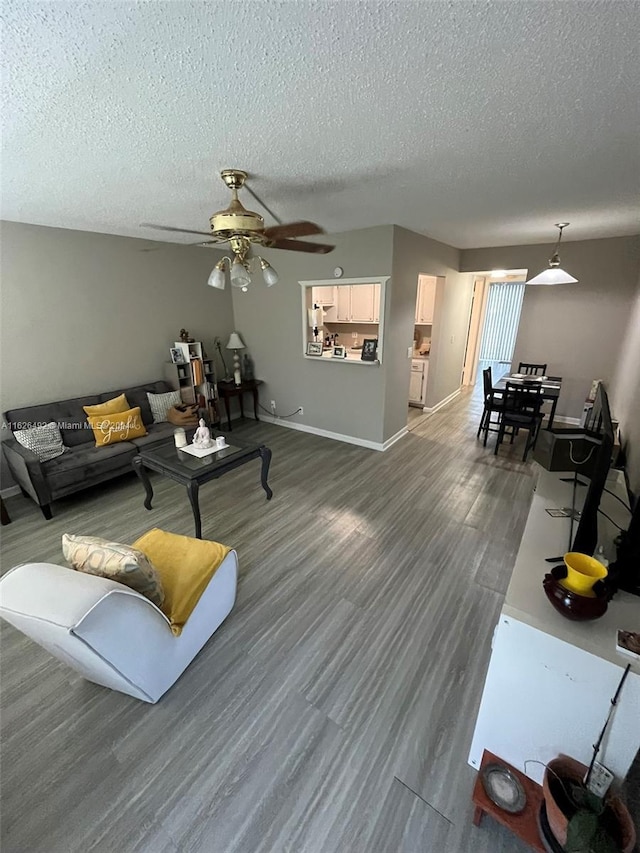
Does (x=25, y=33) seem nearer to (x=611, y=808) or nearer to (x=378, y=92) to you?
(x=378, y=92)

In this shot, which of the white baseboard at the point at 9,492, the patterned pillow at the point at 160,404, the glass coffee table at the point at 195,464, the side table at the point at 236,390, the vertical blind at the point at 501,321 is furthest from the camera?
the vertical blind at the point at 501,321

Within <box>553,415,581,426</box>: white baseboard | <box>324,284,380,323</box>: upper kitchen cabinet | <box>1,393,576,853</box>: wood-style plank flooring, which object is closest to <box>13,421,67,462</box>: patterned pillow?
<box>1,393,576,853</box>: wood-style plank flooring

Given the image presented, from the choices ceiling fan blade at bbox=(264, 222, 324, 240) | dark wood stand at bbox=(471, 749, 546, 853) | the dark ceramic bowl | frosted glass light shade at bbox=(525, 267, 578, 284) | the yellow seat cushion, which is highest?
ceiling fan blade at bbox=(264, 222, 324, 240)

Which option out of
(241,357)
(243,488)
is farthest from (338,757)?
(241,357)

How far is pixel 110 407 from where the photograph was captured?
3.68 metres

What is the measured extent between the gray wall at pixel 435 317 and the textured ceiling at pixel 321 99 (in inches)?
58.5

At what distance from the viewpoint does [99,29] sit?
39.0 inches

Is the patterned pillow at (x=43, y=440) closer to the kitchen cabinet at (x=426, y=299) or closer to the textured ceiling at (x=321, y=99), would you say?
the textured ceiling at (x=321, y=99)

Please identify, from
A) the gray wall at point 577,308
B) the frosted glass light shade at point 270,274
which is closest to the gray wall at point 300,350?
the frosted glass light shade at point 270,274

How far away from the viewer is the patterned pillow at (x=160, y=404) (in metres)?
4.11

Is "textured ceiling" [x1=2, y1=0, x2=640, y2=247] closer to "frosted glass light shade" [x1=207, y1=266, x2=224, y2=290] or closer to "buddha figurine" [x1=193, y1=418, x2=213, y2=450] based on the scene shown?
"frosted glass light shade" [x1=207, y1=266, x2=224, y2=290]

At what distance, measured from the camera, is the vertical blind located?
794cm

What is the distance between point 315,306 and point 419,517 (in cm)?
376

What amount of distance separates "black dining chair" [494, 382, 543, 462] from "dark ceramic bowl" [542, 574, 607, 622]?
3459mm
